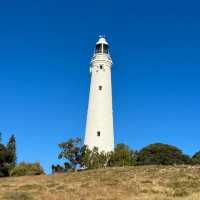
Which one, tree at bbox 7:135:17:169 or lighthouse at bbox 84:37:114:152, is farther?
lighthouse at bbox 84:37:114:152

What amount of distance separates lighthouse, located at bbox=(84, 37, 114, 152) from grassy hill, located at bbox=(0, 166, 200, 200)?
12.6 meters

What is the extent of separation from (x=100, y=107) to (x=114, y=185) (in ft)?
78.0

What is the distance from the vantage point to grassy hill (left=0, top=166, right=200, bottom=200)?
36.8 metres

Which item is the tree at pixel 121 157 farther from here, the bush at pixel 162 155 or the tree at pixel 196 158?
the tree at pixel 196 158

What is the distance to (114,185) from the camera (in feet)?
134

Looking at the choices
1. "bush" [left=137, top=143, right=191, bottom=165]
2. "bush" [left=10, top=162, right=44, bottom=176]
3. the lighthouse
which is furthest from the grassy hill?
"bush" [left=137, top=143, right=191, bottom=165]

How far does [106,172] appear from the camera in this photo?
4775cm

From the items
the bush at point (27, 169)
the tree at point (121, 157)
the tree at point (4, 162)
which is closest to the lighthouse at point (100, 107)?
the tree at point (121, 157)

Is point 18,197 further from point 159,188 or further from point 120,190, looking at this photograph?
point 159,188

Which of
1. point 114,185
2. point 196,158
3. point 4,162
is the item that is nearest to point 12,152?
point 4,162

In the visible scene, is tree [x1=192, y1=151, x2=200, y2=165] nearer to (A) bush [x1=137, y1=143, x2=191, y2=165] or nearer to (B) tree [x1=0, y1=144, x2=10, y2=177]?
(A) bush [x1=137, y1=143, x2=191, y2=165]

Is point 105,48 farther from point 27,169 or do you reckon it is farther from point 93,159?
point 27,169

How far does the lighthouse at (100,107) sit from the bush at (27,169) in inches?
368

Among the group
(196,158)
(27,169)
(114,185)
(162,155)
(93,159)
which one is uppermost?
(196,158)
